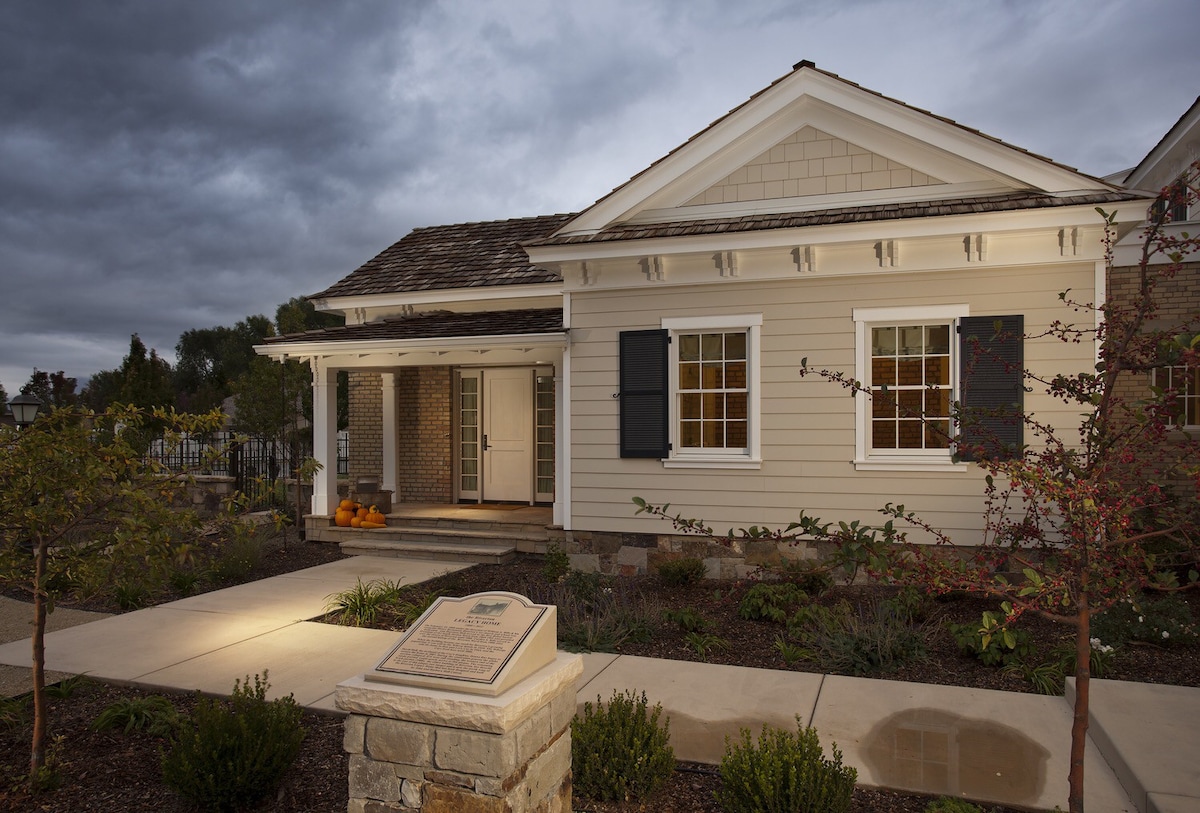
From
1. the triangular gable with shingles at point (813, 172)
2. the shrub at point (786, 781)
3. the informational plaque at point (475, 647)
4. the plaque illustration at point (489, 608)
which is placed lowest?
the shrub at point (786, 781)

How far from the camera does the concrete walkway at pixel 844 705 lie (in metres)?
4.17

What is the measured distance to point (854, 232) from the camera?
8.73m

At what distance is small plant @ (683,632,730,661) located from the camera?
6.60m

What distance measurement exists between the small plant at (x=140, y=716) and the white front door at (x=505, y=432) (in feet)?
28.9

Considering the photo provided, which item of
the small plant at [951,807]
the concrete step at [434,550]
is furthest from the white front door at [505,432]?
the small plant at [951,807]

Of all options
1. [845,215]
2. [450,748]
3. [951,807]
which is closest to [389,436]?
[845,215]

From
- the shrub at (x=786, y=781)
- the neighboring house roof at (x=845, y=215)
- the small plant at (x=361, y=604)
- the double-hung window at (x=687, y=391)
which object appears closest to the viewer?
the shrub at (x=786, y=781)

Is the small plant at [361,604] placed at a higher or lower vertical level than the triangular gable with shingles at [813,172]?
lower

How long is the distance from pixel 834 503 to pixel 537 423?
599 centimetres

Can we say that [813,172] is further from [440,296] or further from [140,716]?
[140,716]

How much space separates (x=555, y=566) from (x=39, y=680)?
5.60m

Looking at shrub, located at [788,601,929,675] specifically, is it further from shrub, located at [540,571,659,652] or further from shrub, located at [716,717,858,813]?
shrub, located at [716,717,858,813]

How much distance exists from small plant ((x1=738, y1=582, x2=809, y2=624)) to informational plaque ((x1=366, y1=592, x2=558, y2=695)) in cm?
416

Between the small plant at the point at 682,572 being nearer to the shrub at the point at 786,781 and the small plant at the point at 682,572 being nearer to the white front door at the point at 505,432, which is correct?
the white front door at the point at 505,432
